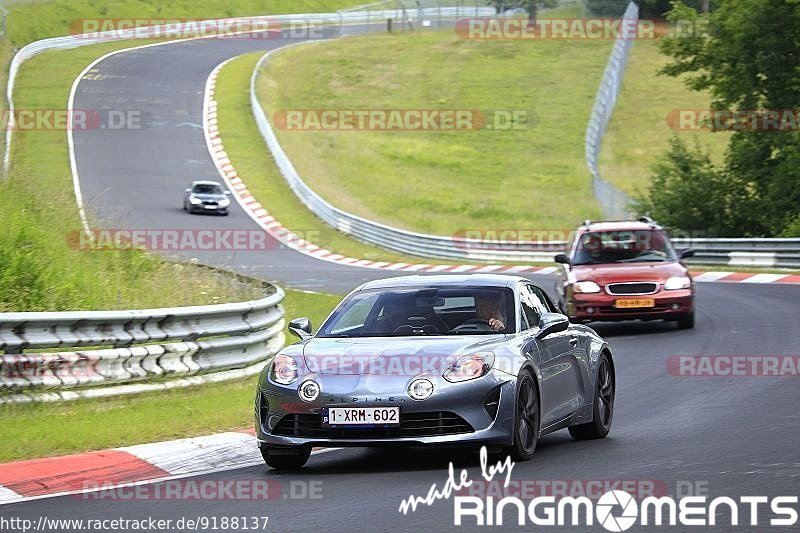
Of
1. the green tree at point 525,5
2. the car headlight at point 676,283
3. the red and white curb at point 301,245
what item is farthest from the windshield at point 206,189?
the green tree at point 525,5

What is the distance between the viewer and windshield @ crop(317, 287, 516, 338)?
34.6 feet

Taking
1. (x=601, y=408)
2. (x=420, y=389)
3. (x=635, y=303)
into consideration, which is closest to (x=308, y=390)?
(x=420, y=389)

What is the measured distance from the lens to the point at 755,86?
3944 centimetres

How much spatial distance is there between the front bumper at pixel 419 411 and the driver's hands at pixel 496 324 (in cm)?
87

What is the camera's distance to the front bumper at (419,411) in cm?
947

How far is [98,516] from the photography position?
8227 mm

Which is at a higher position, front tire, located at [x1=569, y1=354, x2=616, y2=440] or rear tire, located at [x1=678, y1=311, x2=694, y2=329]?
front tire, located at [x1=569, y1=354, x2=616, y2=440]

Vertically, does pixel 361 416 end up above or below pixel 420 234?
above

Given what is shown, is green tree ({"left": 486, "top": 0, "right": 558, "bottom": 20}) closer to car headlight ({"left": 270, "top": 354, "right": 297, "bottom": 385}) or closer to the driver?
the driver

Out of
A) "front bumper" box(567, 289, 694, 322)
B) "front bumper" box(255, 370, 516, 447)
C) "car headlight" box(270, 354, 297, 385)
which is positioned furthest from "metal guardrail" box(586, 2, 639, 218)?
"front bumper" box(255, 370, 516, 447)

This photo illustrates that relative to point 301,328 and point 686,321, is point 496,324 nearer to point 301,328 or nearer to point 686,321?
point 301,328

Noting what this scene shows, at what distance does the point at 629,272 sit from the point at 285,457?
11669mm

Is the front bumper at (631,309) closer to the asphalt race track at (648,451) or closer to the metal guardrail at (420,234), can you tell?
the asphalt race track at (648,451)

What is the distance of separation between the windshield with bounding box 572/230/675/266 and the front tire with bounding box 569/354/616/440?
974 centimetres
